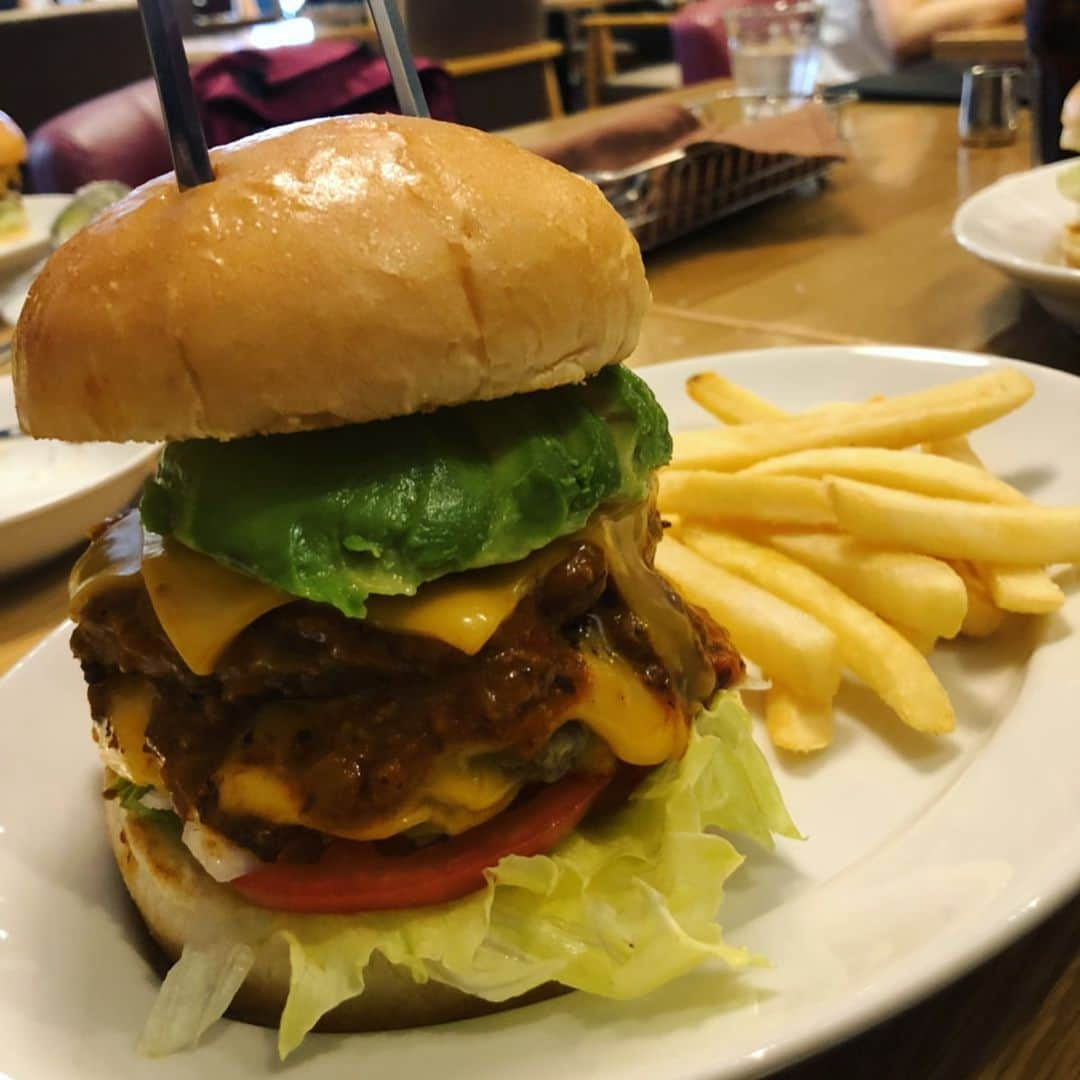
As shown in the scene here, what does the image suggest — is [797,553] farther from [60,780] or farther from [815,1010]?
[60,780]

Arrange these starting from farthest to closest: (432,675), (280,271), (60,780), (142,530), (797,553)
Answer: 1. (797,553)
2. (60,780)
3. (142,530)
4. (432,675)
5. (280,271)

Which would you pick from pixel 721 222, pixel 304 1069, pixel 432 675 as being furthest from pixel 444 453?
pixel 721 222

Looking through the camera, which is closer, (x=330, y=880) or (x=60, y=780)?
(x=330, y=880)

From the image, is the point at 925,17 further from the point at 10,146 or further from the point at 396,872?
the point at 396,872

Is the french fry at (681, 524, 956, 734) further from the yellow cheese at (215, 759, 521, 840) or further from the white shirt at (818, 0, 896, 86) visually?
the white shirt at (818, 0, 896, 86)

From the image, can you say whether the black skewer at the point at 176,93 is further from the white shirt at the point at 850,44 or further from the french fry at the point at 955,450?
the white shirt at the point at 850,44

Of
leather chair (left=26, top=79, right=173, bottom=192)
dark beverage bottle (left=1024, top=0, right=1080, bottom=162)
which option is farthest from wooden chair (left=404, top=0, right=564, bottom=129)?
dark beverage bottle (left=1024, top=0, right=1080, bottom=162)
